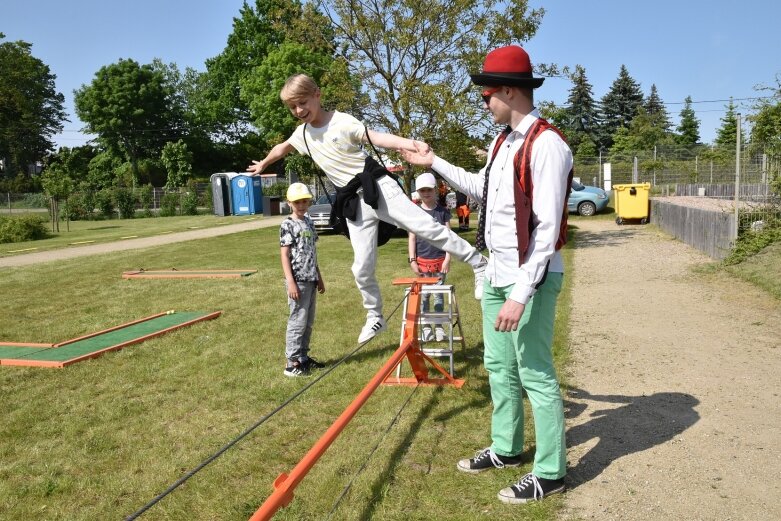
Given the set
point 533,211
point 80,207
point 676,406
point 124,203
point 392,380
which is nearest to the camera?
point 533,211

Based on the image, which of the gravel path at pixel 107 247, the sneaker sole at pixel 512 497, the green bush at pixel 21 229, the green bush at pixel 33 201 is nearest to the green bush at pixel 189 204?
the gravel path at pixel 107 247

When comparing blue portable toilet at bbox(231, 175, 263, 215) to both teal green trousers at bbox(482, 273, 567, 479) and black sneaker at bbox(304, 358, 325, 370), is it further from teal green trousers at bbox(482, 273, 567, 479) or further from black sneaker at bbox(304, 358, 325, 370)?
teal green trousers at bbox(482, 273, 567, 479)

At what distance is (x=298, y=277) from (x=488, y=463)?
2.96m

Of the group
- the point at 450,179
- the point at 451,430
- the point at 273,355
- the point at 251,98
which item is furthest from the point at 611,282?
the point at 251,98

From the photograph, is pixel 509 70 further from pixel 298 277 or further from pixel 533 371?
pixel 298 277

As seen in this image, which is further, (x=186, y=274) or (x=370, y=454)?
(x=186, y=274)

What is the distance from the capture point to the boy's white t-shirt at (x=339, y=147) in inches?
190

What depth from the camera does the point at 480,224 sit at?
3.78m

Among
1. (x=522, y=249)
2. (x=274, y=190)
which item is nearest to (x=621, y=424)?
(x=522, y=249)

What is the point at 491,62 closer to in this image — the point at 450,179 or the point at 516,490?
the point at 450,179

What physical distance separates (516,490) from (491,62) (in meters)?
2.33

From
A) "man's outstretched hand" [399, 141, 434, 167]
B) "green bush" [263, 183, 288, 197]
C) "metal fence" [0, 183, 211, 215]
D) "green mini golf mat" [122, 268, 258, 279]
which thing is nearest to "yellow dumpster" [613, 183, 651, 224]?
"green mini golf mat" [122, 268, 258, 279]

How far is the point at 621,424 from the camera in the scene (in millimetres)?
4762

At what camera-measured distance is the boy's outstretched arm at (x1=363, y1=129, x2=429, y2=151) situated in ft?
13.4
